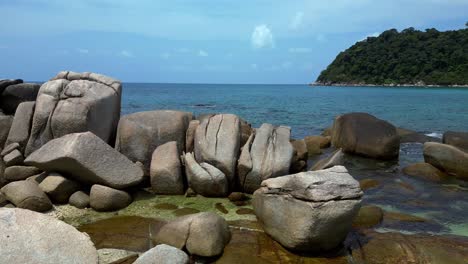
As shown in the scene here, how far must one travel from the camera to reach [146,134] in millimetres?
12086

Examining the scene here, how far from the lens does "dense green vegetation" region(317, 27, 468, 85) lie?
108m

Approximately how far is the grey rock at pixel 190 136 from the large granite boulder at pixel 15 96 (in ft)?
21.5

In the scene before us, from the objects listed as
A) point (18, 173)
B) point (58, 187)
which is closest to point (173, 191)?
point (58, 187)

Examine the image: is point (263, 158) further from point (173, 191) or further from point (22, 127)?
point (22, 127)

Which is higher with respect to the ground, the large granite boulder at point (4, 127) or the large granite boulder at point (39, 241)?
the large granite boulder at point (4, 127)

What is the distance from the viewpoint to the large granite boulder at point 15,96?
1468 centimetres

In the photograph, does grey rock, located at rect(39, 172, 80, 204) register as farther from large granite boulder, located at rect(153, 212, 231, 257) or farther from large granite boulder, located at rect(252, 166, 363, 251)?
large granite boulder, located at rect(252, 166, 363, 251)

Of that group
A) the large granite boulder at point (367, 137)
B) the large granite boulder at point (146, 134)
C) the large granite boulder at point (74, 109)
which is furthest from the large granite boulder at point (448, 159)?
the large granite boulder at point (74, 109)

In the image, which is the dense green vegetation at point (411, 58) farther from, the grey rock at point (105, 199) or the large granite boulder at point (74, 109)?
the grey rock at point (105, 199)

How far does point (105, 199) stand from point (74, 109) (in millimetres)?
3515

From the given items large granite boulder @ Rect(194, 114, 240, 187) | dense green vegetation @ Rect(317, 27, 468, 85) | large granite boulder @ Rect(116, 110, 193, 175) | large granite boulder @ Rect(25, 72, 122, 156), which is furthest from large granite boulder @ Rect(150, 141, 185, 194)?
dense green vegetation @ Rect(317, 27, 468, 85)

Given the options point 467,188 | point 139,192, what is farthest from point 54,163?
point 467,188

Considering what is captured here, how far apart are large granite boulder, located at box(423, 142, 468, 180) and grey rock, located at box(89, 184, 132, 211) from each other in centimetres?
1055

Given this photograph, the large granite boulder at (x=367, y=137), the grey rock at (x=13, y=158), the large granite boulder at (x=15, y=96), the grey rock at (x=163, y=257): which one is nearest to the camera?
the grey rock at (x=163, y=257)
